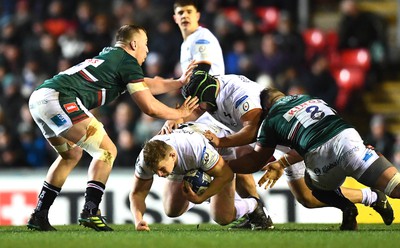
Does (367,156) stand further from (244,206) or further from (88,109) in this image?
(88,109)

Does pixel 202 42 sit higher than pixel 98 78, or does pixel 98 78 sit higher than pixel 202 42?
pixel 202 42

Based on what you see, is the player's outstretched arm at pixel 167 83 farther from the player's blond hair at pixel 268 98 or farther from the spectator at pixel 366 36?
the spectator at pixel 366 36

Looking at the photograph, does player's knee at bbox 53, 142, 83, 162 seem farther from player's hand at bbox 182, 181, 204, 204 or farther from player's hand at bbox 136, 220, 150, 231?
player's hand at bbox 182, 181, 204, 204

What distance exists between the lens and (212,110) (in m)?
10.4

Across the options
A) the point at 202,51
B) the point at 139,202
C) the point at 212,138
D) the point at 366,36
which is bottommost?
the point at 139,202

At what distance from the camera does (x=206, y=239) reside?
29.1 feet

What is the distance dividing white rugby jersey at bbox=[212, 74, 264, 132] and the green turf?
46.7 inches

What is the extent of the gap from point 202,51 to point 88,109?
1757mm

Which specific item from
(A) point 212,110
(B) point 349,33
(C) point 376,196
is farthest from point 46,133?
(B) point 349,33

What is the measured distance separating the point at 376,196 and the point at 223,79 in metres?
1.88

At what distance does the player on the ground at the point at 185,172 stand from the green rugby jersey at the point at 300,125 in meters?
0.52

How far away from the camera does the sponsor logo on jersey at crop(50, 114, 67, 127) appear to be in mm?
9836

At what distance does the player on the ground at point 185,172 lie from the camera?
373 inches

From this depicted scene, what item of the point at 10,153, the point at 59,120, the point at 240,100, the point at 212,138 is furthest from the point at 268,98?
the point at 10,153
